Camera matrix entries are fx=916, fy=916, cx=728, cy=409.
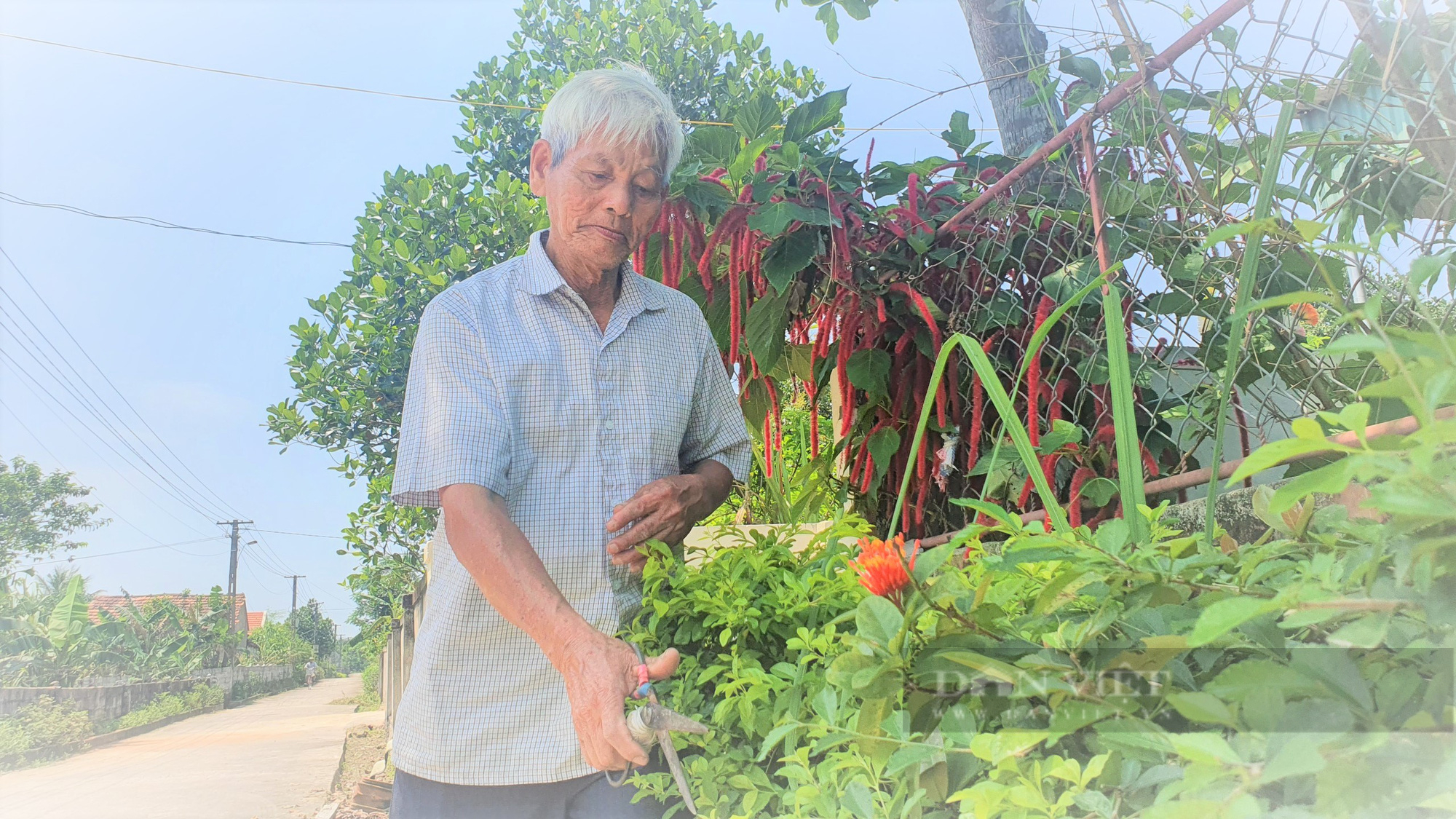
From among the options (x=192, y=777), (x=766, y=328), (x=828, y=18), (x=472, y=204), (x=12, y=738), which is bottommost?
(x=192, y=777)

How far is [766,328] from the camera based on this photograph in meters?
1.90

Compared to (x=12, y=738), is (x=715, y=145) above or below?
above

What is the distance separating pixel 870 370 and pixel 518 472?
0.89m

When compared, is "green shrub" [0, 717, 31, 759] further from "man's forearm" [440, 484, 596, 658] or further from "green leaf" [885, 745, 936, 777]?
"green leaf" [885, 745, 936, 777]

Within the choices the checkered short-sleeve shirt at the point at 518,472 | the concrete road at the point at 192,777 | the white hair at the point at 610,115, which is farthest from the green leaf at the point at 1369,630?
the concrete road at the point at 192,777

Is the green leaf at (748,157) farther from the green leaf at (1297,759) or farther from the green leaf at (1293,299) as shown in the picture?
the green leaf at (1297,759)

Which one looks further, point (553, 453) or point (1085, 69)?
point (1085, 69)

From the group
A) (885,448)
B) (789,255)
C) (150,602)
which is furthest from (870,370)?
(150,602)

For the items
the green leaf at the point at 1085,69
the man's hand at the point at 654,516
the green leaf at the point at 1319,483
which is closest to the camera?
the green leaf at the point at 1319,483

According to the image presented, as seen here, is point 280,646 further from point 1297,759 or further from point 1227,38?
point 1297,759

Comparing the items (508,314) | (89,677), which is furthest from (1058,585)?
(89,677)

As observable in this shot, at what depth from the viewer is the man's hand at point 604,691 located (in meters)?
0.79

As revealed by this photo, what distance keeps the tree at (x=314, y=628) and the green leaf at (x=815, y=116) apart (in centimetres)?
4911

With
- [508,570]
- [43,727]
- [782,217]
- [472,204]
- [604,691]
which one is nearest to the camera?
[604,691]
